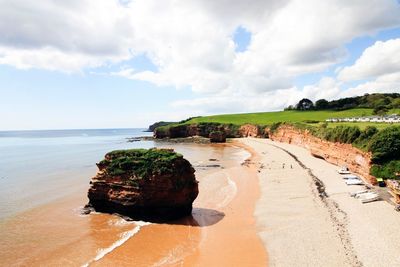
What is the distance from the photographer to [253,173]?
49750 millimetres

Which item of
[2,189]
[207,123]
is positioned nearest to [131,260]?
[2,189]

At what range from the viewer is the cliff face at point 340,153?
38841mm

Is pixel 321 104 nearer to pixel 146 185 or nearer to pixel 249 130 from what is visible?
pixel 249 130

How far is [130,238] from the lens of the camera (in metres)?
24.1

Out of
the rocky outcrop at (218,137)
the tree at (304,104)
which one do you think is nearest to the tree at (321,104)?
the tree at (304,104)

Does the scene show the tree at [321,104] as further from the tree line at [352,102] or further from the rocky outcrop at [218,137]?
the rocky outcrop at [218,137]

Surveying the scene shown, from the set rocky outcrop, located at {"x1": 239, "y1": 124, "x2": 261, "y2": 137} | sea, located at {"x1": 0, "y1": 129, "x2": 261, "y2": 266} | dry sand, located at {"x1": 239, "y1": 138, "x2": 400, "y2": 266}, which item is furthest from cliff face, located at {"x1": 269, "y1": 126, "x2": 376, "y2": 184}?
rocky outcrop, located at {"x1": 239, "y1": 124, "x2": 261, "y2": 137}

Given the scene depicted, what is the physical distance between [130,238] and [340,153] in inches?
1415

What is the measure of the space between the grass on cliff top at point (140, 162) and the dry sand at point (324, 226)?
30.2 ft

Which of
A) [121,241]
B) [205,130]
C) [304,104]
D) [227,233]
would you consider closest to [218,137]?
[205,130]

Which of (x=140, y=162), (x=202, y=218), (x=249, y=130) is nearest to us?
(x=140, y=162)

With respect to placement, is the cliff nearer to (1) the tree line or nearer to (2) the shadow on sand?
(1) the tree line

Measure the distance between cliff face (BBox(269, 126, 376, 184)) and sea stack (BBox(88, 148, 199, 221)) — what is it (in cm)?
2150

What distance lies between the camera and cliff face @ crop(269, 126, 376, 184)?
38.8 m
